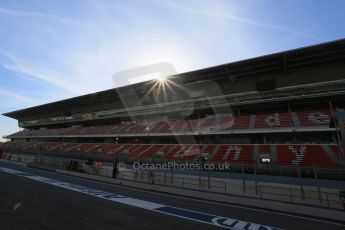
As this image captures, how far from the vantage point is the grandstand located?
24.1m

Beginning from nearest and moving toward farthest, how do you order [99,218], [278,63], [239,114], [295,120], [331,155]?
1. [99,218]
2. [331,155]
3. [295,120]
4. [278,63]
5. [239,114]

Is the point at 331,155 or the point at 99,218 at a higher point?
the point at 331,155

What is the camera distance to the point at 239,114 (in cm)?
3341

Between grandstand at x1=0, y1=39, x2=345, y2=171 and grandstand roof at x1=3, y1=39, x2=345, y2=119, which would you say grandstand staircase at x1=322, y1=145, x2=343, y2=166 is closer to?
grandstand at x1=0, y1=39, x2=345, y2=171

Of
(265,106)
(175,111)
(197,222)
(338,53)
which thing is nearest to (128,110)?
(175,111)

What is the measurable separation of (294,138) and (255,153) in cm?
605

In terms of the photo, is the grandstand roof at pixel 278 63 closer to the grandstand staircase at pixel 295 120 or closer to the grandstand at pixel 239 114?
the grandstand at pixel 239 114

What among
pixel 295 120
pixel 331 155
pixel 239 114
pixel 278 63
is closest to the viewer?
pixel 331 155

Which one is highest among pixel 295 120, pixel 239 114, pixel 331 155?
pixel 239 114

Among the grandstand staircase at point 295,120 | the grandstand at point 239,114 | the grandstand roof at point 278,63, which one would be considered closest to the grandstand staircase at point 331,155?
the grandstand at point 239,114

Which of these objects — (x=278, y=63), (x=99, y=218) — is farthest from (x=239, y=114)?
(x=99, y=218)

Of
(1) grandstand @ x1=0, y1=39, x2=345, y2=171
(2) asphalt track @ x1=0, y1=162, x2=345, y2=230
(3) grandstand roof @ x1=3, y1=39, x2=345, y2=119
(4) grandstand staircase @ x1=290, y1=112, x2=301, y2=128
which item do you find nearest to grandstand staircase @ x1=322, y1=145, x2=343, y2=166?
(1) grandstand @ x1=0, y1=39, x2=345, y2=171

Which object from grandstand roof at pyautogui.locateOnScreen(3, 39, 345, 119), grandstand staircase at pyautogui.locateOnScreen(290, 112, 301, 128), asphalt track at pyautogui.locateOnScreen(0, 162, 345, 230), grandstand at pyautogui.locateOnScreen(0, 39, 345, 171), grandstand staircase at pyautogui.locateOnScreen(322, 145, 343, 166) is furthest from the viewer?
grandstand roof at pyautogui.locateOnScreen(3, 39, 345, 119)

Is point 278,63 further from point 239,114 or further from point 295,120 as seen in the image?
point 295,120
